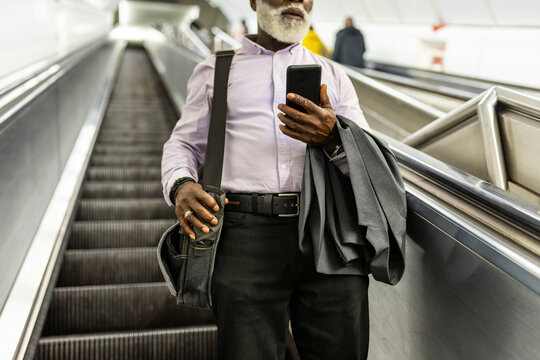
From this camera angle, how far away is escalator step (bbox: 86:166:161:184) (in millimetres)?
5320

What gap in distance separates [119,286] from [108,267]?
1.57ft

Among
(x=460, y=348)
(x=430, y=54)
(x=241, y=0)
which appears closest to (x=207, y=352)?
(x=460, y=348)

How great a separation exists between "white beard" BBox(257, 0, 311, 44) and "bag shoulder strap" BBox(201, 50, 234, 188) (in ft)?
0.59

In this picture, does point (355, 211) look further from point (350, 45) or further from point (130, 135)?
point (350, 45)

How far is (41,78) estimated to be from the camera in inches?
144

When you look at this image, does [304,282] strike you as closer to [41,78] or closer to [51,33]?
[41,78]

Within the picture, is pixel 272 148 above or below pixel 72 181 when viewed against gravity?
above

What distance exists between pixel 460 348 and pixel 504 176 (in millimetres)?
→ 678

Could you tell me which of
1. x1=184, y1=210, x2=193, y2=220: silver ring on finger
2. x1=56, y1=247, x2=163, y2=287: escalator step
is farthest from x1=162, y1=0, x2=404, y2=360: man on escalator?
x1=56, y1=247, x2=163, y2=287: escalator step

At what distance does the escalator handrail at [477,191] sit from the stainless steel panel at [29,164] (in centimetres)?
188

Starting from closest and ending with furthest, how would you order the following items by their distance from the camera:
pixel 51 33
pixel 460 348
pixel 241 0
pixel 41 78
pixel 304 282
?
pixel 460 348, pixel 304 282, pixel 41 78, pixel 51 33, pixel 241 0

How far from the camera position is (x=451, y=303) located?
1446mm

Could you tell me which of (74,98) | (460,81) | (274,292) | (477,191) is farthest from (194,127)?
(460,81)

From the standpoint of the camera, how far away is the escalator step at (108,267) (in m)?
3.44
